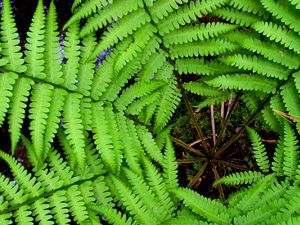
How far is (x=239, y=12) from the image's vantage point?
2695mm

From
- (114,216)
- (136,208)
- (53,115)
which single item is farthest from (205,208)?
(53,115)

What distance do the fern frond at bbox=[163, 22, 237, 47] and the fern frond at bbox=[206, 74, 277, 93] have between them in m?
0.30

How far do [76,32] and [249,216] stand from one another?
1.57 metres

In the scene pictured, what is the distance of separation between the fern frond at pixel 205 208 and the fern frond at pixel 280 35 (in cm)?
109

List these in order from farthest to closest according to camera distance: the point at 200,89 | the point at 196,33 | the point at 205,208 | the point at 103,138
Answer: the point at 200,89
the point at 196,33
the point at 103,138
the point at 205,208

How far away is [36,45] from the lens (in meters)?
2.45

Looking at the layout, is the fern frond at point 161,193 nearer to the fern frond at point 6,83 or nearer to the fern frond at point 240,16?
the fern frond at point 6,83

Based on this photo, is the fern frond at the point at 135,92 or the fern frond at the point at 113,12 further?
the fern frond at the point at 135,92

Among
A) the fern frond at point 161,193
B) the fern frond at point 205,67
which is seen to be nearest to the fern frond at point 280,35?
the fern frond at point 205,67

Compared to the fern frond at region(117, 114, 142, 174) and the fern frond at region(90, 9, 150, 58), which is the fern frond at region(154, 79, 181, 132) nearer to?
the fern frond at region(117, 114, 142, 174)

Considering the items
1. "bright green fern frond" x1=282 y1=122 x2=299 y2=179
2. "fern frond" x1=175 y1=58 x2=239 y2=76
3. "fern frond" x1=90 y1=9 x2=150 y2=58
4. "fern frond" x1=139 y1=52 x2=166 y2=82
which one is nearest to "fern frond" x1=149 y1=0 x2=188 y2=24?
"fern frond" x1=90 y1=9 x2=150 y2=58

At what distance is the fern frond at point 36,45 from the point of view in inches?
96.1

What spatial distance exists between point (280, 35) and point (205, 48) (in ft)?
1.61

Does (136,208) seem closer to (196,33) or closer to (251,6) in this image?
(196,33)
